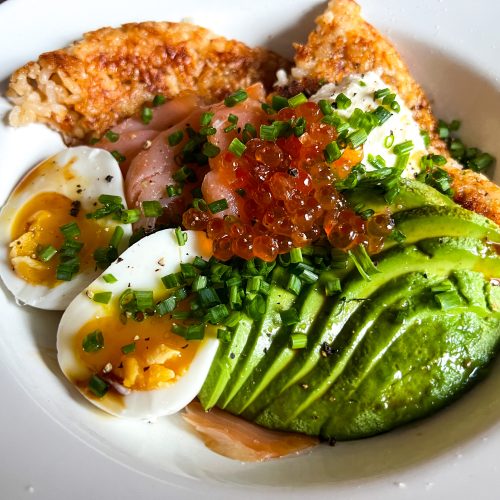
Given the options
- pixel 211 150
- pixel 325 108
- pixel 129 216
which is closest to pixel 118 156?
pixel 129 216

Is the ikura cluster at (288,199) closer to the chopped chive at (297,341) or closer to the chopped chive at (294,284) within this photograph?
the chopped chive at (294,284)

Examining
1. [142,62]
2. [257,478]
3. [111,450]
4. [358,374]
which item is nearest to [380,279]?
[358,374]

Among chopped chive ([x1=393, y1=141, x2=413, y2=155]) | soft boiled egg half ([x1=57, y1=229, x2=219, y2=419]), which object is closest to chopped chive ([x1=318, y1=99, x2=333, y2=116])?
chopped chive ([x1=393, y1=141, x2=413, y2=155])

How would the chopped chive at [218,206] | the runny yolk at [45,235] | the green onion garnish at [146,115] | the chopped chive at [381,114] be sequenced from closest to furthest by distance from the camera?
the chopped chive at [218,206] < the runny yolk at [45,235] < the chopped chive at [381,114] < the green onion garnish at [146,115]

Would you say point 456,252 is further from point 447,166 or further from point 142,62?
point 142,62

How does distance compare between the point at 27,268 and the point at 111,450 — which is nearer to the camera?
the point at 111,450

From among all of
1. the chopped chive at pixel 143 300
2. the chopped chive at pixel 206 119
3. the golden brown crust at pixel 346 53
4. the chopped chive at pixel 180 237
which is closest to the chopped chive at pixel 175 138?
the chopped chive at pixel 206 119
